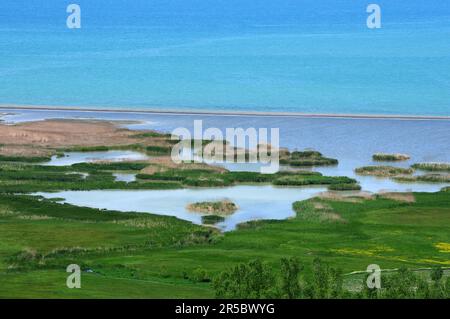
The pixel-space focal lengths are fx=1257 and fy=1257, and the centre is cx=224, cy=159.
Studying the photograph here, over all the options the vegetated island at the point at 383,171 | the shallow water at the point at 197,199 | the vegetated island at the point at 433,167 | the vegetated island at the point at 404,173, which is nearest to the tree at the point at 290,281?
the shallow water at the point at 197,199

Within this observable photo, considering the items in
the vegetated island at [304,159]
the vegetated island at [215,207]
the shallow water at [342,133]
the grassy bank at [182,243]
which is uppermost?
the shallow water at [342,133]

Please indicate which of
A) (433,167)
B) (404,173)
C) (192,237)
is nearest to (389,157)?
(433,167)

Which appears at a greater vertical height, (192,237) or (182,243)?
(192,237)

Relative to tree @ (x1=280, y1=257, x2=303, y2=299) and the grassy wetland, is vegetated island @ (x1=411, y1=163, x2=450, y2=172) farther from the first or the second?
tree @ (x1=280, y1=257, x2=303, y2=299)

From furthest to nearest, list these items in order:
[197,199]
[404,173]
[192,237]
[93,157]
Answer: [93,157] → [404,173] → [197,199] → [192,237]

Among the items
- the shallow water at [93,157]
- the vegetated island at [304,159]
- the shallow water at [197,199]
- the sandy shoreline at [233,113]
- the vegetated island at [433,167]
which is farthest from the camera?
the sandy shoreline at [233,113]

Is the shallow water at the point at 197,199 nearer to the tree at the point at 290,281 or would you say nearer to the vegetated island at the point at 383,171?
the vegetated island at the point at 383,171

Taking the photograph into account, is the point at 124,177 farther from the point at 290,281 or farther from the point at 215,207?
the point at 290,281
